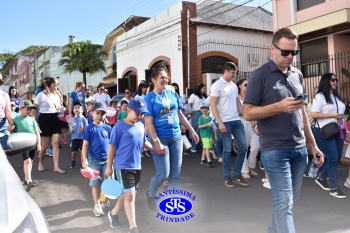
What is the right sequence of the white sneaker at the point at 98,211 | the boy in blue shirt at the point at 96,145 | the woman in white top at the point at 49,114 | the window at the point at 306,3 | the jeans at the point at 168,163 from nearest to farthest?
1. the jeans at the point at 168,163
2. the white sneaker at the point at 98,211
3. the boy in blue shirt at the point at 96,145
4. the woman in white top at the point at 49,114
5. the window at the point at 306,3

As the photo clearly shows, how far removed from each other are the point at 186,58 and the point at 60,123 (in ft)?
39.3

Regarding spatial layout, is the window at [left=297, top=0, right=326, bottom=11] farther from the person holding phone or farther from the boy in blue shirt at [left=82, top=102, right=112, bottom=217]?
the person holding phone

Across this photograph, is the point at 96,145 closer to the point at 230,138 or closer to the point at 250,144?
the point at 230,138

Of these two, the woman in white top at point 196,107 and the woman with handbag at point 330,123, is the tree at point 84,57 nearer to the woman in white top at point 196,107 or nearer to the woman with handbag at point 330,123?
the woman in white top at point 196,107

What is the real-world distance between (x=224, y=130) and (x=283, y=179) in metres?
2.58

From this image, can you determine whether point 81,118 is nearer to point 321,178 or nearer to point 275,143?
point 321,178

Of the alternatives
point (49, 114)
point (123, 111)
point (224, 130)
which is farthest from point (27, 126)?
point (224, 130)

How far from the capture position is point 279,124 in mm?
2979

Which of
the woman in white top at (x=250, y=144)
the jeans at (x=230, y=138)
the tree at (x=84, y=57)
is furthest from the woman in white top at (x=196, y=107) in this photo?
the tree at (x=84, y=57)

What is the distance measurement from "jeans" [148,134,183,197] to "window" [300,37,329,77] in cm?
1075

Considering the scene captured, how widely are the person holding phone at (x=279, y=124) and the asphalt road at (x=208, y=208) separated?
1.28 meters

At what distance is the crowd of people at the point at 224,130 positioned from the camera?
2971 millimetres
